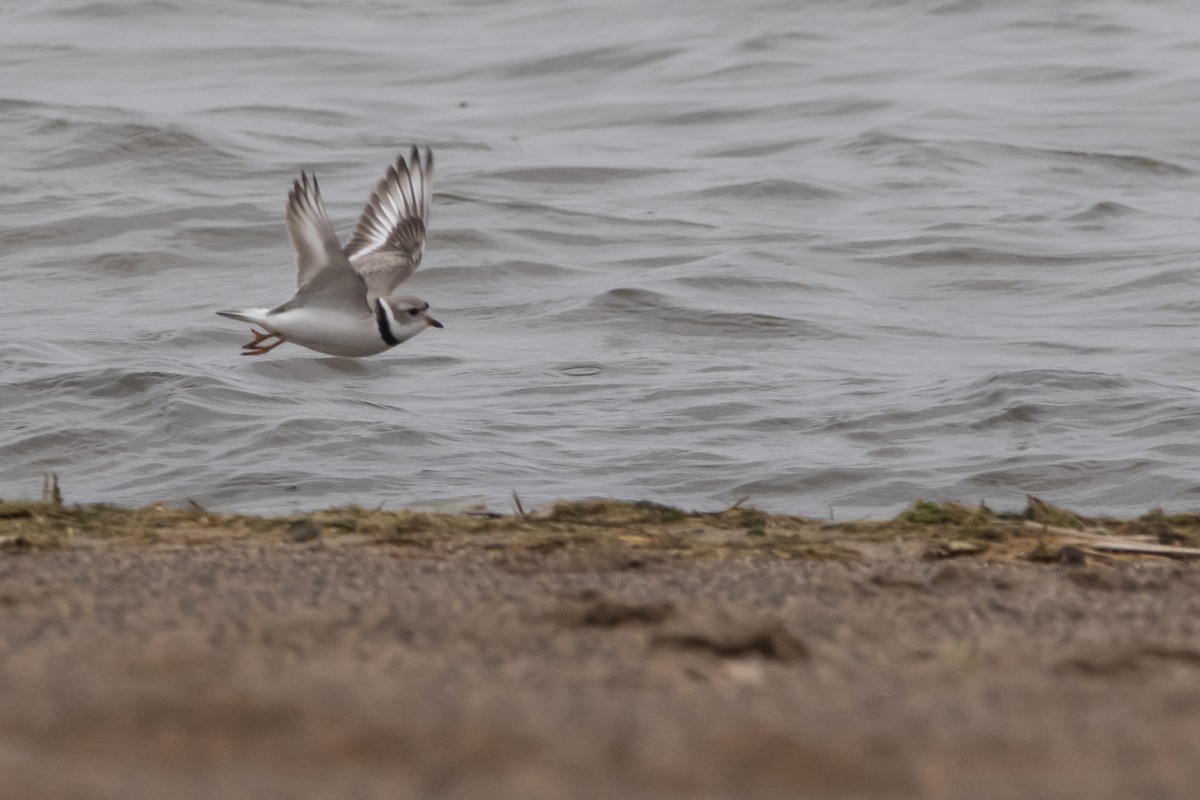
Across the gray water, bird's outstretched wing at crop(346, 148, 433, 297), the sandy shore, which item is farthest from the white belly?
the sandy shore

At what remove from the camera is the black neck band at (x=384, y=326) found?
8.12m

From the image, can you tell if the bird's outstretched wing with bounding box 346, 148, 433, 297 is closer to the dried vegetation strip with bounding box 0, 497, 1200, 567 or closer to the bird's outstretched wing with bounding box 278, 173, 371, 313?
the bird's outstretched wing with bounding box 278, 173, 371, 313

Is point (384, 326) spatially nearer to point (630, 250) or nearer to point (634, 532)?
point (634, 532)

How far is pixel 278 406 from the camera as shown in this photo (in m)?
10.5

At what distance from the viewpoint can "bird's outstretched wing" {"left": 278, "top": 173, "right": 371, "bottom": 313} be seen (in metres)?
7.57

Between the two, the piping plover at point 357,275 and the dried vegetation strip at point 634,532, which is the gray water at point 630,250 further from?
the dried vegetation strip at point 634,532

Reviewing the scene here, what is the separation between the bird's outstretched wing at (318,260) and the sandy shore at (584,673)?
208cm

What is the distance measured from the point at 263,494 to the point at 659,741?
6126 millimetres

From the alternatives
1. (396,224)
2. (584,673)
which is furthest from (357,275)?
(584,673)

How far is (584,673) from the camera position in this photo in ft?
11.4

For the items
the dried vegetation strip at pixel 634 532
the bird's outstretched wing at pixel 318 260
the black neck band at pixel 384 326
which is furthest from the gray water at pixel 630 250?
the dried vegetation strip at pixel 634 532

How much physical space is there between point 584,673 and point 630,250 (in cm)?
1107

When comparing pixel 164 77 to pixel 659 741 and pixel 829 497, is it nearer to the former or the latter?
pixel 829 497

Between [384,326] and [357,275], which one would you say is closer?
[357,275]
